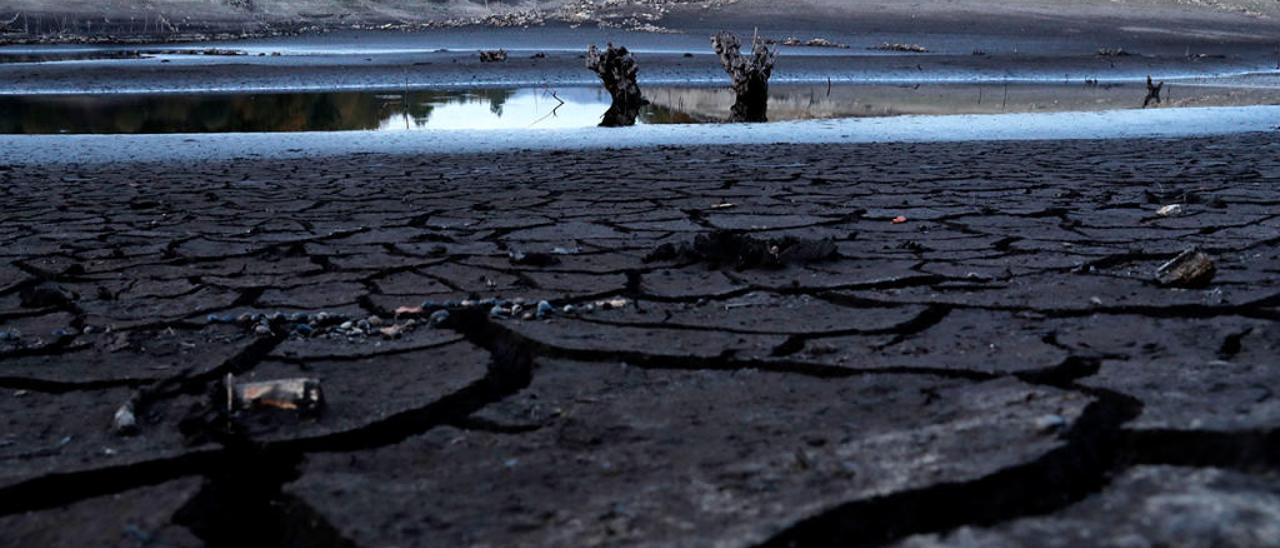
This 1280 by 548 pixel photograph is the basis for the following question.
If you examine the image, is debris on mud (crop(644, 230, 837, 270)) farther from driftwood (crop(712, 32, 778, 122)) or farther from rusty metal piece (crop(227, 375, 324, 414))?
driftwood (crop(712, 32, 778, 122))

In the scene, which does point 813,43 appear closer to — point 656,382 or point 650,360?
point 650,360

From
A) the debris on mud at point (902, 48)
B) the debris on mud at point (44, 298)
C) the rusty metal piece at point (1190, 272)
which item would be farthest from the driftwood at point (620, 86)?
the debris on mud at point (902, 48)

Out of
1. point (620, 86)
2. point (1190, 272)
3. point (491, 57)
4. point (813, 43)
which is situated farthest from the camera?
point (813, 43)

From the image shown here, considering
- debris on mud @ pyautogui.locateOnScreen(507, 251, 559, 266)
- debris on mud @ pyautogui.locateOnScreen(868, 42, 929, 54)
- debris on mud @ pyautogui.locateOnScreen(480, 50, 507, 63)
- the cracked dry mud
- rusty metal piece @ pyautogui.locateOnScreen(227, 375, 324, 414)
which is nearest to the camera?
the cracked dry mud

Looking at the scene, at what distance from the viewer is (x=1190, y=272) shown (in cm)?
264

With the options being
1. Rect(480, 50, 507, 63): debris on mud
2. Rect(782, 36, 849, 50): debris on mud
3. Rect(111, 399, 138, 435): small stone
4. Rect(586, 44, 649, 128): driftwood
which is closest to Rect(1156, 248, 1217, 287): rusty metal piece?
Rect(111, 399, 138, 435): small stone

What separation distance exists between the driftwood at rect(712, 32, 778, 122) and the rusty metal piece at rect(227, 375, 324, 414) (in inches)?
404

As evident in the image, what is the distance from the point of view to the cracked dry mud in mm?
1388

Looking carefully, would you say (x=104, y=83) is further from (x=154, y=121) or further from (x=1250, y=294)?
(x=1250, y=294)

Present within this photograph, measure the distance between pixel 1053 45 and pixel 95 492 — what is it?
105 feet

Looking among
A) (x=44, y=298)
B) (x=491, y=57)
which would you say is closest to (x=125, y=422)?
(x=44, y=298)

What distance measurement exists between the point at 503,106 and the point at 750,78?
4.24 meters

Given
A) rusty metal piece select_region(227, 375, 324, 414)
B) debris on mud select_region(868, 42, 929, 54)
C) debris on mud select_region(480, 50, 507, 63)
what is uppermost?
debris on mud select_region(868, 42, 929, 54)

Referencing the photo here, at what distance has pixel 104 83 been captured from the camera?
738 inches
